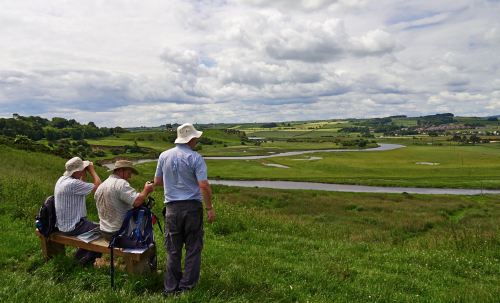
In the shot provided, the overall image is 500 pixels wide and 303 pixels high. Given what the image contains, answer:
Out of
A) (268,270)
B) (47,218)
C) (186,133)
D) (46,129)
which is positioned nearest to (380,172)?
(268,270)

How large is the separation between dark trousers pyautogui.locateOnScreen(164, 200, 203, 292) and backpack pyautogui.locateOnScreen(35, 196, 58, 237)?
10.0ft

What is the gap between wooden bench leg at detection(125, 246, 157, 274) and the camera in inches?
286

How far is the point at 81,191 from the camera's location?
27.0ft

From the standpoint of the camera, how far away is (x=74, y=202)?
834 cm

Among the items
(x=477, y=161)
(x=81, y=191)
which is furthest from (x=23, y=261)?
(x=477, y=161)

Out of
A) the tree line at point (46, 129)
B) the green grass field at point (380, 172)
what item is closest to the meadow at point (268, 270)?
the green grass field at point (380, 172)

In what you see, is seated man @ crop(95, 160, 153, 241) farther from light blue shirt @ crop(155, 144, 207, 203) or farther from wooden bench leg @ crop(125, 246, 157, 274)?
wooden bench leg @ crop(125, 246, 157, 274)

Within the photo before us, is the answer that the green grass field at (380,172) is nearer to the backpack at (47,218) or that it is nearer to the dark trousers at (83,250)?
the dark trousers at (83,250)

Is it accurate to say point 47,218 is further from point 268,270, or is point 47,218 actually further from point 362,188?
point 362,188

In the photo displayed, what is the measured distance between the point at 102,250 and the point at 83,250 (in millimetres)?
965

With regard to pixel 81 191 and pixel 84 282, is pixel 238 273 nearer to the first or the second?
pixel 84 282

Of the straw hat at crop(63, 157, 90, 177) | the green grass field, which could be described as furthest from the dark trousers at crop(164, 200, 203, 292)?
the green grass field

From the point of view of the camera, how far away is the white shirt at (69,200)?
322 inches

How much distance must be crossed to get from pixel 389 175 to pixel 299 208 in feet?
169
